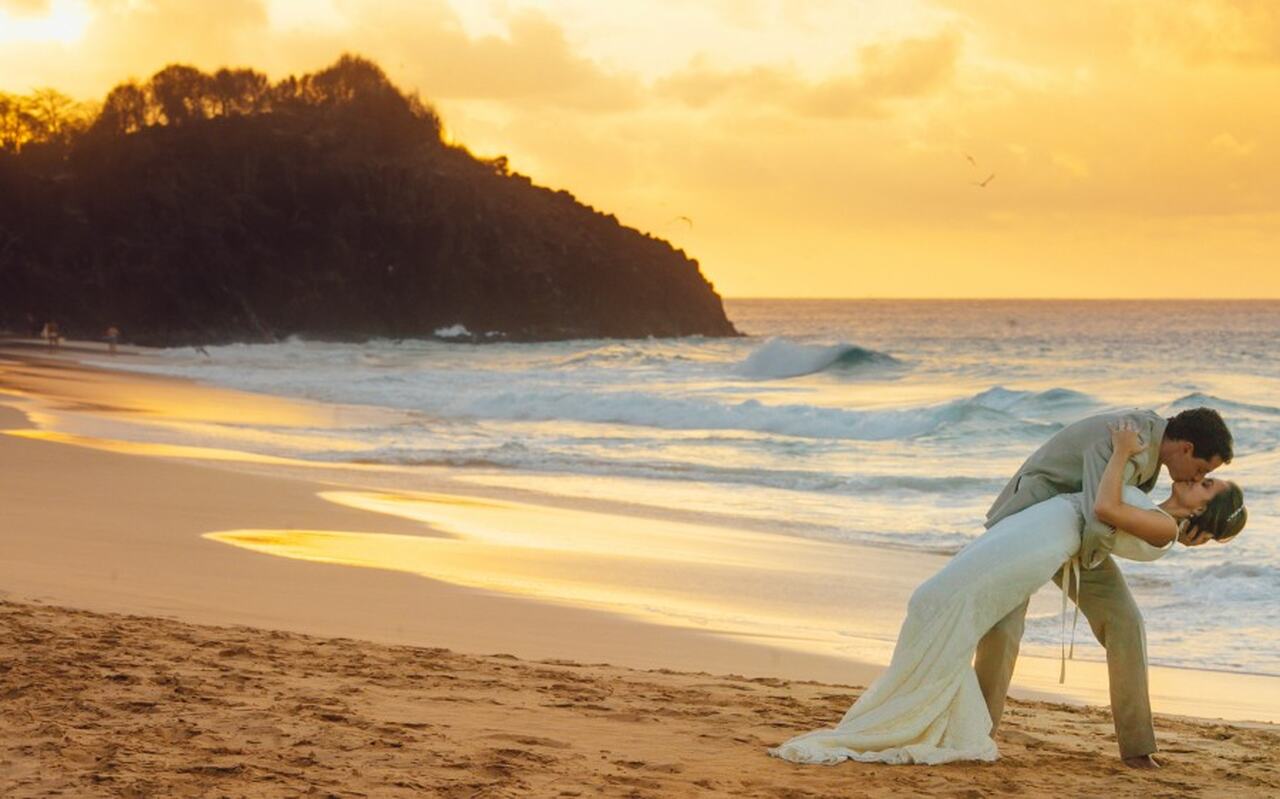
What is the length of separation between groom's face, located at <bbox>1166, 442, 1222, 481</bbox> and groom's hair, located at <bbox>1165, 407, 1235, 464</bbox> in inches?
0.5

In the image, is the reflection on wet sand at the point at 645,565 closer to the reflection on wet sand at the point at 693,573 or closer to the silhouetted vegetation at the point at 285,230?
the reflection on wet sand at the point at 693,573

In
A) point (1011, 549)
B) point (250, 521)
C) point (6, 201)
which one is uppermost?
point (6, 201)

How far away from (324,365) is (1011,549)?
5247cm

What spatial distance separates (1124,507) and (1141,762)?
4.28 feet

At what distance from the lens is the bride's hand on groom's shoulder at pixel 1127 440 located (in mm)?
5332

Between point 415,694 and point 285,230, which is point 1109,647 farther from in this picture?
point 285,230

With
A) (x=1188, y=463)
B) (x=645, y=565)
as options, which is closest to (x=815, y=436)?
(x=645, y=565)

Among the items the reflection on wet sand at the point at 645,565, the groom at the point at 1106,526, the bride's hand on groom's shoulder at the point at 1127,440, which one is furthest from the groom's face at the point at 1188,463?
the reflection on wet sand at the point at 645,565

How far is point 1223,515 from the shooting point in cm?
541

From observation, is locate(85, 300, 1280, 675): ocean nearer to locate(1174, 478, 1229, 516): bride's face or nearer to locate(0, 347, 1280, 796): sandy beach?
locate(0, 347, 1280, 796): sandy beach

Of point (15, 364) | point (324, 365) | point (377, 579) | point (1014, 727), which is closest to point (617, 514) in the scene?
point (377, 579)

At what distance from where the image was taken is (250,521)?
42.5 ft

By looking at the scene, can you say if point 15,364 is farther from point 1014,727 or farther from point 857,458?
point 1014,727

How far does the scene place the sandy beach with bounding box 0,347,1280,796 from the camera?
516 centimetres
